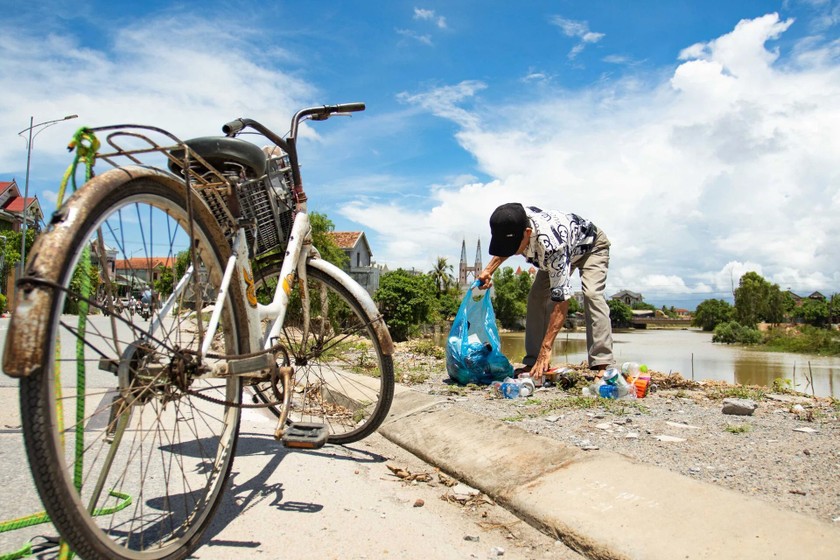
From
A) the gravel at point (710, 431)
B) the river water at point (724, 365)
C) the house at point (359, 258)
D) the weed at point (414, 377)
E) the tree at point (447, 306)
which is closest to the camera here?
the gravel at point (710, 431)

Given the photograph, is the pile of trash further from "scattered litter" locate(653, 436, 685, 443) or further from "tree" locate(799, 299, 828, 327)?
"tree" locate(799, 299, 828, 327)

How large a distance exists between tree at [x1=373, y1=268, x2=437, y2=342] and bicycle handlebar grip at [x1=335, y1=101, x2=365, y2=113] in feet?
115

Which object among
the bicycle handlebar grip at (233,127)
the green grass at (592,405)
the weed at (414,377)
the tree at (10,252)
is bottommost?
the green grass at (592,405)

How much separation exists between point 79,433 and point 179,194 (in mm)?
833

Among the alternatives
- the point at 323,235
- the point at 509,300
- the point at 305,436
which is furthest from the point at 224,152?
the point at 509,300

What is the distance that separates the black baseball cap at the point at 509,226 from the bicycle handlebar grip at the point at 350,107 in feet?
5.89

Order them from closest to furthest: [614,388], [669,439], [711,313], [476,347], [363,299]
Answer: [669,439] < [363,299] < [614,388] < [476,347] < [711,313]

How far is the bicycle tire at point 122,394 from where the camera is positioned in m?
1.30

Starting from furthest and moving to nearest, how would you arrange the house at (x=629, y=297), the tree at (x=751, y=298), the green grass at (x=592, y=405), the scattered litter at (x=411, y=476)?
the house at (x=629, y=297) → the tree at (x=751, y=298) → the green grass at (x=592, y=405) → the scattered litter at (x=411, y=476)

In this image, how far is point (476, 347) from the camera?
5.32 metres

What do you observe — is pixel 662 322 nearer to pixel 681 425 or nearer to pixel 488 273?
pixel 488 273

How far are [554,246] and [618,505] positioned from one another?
2.91 m

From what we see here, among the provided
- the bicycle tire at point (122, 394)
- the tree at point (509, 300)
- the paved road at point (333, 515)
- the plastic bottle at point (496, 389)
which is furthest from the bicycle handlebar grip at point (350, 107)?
the tree at point (509, 300)

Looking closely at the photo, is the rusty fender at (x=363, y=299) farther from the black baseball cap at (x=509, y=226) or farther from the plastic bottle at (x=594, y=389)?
the plastic bottle at (x=594, y=389)
